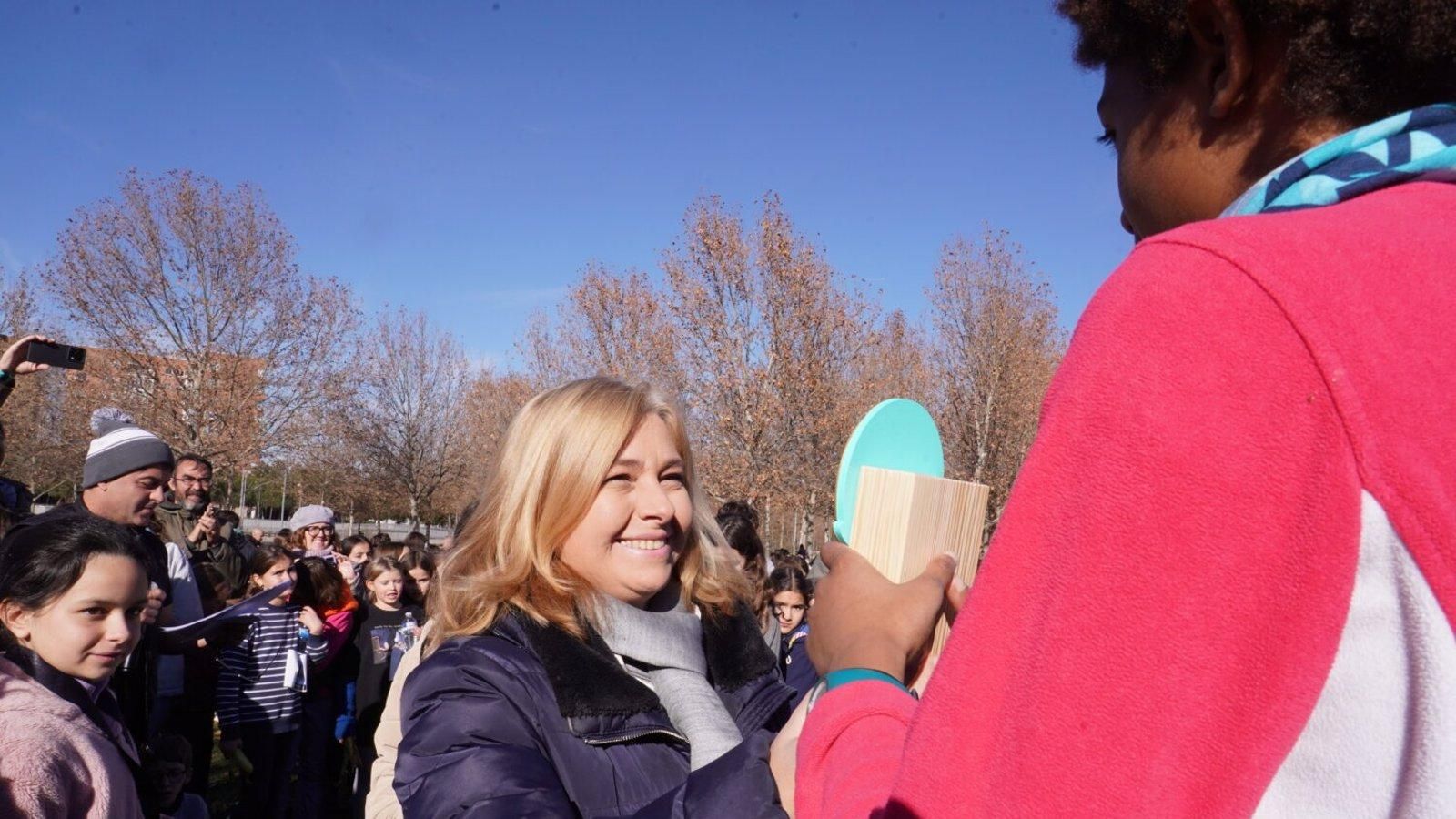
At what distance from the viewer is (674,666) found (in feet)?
7.97

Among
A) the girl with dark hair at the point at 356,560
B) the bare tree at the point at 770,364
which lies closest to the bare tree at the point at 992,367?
the bare tree at the point at 770,364

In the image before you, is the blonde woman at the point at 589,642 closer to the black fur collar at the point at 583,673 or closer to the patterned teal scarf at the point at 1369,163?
the black fur collar at the point at 583,673

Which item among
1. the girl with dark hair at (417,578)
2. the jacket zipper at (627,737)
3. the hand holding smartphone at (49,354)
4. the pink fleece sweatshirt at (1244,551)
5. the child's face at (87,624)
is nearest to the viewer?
the pink fleece sweatshirt at (1244,551)

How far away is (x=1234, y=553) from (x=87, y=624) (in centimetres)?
393

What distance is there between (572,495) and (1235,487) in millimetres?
2026

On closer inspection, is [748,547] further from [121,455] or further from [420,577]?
[121,455]

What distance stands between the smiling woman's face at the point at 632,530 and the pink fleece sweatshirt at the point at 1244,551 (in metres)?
1.89

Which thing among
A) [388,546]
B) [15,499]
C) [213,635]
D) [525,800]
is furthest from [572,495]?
[388,546]

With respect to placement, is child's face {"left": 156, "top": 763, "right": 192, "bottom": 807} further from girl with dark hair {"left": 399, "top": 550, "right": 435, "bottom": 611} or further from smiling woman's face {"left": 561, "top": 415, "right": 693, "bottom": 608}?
girl with dark hair {"left": 399, "top": 550, "right": 435, "bottom": 611}

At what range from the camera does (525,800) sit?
183 centimetres

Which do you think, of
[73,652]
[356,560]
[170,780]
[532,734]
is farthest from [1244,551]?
[356,560]

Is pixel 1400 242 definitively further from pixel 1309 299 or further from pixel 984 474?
pixel 984 474

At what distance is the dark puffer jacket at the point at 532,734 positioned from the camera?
1.86 metres

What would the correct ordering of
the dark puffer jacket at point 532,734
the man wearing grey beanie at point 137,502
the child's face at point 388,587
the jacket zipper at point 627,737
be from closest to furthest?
the dark puffer jacket at point 532,734
the jacket zipper at point 627,737
the man wearing grey beanie at point 137,502
the child's face at point 388,587
